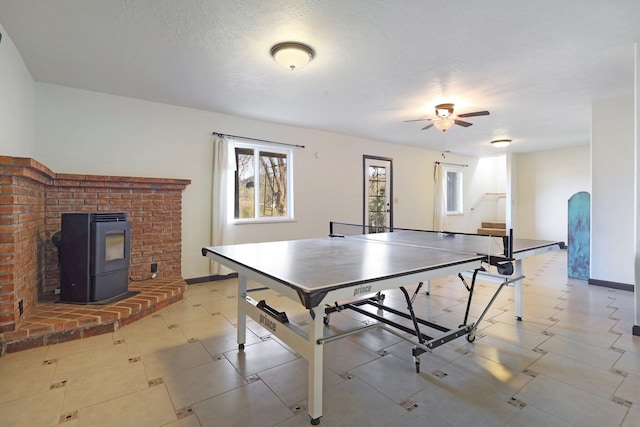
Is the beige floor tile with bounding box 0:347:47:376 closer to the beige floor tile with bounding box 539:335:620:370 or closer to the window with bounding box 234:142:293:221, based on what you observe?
the window with bounding box 234:142:293:221

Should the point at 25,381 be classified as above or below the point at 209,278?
below

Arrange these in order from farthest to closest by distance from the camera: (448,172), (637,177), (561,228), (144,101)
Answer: (448,172) < (561,228) < (144,101) < (637,177)

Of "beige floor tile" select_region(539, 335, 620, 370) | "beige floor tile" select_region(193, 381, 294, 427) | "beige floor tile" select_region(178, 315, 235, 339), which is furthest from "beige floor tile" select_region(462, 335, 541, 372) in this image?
"beige floor tile" select_region(178, 315, 235, 339)

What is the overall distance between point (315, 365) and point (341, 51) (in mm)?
2585

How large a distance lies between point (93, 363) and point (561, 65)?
4938 millimetres

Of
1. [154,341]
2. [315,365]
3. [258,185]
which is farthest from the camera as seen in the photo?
[258,185]

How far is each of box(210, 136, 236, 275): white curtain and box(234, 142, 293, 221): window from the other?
0.36m

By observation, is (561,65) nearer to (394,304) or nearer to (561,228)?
(394,304)

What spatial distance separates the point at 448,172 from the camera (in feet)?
29.2

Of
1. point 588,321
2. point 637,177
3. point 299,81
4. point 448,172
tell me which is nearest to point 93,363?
point 299,81

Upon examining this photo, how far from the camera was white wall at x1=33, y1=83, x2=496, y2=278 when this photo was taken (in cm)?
366

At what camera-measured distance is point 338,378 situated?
6.86 feet

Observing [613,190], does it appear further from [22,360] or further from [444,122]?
[22,360]

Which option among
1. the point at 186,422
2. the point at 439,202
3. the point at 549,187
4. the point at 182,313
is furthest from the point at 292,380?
the point at 549,187
